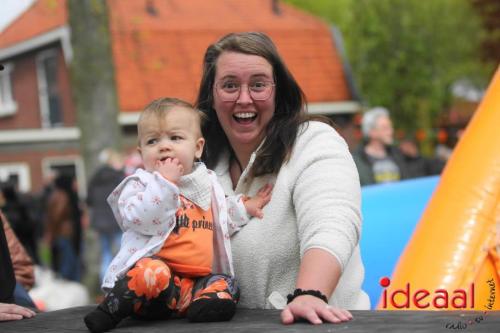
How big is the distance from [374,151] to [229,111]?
4894 millimetres

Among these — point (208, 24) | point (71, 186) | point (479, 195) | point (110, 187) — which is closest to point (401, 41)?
point (208, 24)

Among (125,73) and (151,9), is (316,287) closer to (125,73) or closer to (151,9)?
(125,73)

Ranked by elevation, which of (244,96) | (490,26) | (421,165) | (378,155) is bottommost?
(421,165)

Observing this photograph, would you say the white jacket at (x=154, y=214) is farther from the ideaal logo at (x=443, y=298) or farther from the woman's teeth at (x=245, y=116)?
the ideaal logo at (x=443, y=298)

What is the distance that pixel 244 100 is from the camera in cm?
279

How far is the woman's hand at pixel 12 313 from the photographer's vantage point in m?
2.63

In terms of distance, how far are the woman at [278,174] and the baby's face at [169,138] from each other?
0.20 metres

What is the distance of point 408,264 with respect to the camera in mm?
3766

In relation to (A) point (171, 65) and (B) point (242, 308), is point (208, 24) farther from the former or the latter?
(B) point (242, 308)

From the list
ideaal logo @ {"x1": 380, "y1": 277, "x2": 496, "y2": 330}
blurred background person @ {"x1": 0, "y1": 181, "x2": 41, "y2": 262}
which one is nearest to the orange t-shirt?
ideaal logo @ {"x1": 380, "y1": 277, "x2": 496, "y2": 330}

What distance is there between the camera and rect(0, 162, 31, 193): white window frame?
76.7ft

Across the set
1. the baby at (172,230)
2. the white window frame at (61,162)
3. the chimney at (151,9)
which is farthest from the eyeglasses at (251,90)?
the chimney at (151,9)

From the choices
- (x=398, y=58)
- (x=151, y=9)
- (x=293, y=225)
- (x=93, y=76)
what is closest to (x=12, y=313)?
(x=293, y=225)

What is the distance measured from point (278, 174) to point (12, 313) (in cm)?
86
